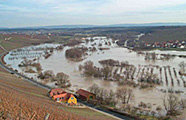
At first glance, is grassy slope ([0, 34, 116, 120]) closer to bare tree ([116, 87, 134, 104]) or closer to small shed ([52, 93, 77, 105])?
small shed ([52, 93, 77, 105])

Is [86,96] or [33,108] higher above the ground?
[33,108]

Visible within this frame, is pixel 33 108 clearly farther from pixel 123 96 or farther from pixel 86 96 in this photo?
pixel 123 96

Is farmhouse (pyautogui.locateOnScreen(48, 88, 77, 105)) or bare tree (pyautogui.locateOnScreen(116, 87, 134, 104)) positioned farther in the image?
bare tree (pyautogui.locateOnScreen(116, 87, 134, 104))

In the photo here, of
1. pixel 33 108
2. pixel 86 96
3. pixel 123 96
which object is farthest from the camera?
pixel 123 96

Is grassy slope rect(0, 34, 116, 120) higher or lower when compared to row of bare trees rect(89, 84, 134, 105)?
higher

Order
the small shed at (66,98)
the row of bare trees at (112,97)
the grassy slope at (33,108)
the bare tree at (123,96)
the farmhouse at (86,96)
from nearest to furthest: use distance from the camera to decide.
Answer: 1. the grassy slope at (33,108)
2. the small shed at (66,98)
3. the row of bare trees at (112,97)
4. the bare tree at (123,96)
5. the farmhouse at (86,96)

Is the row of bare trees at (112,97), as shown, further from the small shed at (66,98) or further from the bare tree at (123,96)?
the small shed at (66,98)

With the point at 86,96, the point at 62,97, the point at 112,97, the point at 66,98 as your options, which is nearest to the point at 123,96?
the point at 112,97

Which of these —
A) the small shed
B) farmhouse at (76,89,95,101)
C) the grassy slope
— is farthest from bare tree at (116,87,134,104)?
the small shed

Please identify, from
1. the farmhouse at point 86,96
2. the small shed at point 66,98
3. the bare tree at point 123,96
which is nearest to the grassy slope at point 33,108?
the small shed at point 66,98

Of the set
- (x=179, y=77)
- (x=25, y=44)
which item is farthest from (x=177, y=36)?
(x=25, y=44)

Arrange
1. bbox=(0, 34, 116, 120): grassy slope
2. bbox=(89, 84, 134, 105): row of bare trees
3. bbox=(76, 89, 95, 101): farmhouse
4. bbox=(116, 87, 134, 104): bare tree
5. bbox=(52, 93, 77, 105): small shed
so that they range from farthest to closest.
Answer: bbox=(76, 89, 95, 101): farmhouse, bbox=(116, 87, 134, 104): bare tree, bbox=(89, 84, 134, 105): row of bare trees, bbox=(52, 93, 77, 105): small shed, bbox=(0, 34, 116, 120): grassy slope
